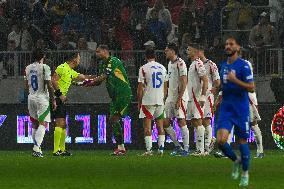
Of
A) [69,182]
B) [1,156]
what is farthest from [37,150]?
[69,182]

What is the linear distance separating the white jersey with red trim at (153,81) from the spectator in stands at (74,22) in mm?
Answer: 7078

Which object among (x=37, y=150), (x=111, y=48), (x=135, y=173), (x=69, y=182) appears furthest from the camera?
(x=111, y=48)

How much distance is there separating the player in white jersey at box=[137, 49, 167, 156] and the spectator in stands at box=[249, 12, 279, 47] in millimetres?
5123

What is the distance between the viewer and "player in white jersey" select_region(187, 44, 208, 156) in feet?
76.9

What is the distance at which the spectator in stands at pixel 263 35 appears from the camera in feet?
93.4

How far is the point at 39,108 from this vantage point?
77.8 feet

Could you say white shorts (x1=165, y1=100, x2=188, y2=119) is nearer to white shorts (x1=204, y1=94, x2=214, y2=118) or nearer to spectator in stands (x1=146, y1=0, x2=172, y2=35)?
white shorts (x1=204, y1=94, x2=214, y2=118)

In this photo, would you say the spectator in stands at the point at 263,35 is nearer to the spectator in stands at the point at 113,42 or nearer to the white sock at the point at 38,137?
the spectator in stands at the point at 113,42

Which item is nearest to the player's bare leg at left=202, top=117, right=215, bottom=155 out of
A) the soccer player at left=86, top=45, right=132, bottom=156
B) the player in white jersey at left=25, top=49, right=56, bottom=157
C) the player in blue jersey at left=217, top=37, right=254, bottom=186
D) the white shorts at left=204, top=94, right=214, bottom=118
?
the white shorts at left=204, top=94, right=214, bottom=118

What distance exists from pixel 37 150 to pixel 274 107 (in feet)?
23.6

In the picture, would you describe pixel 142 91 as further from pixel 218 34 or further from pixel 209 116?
pixel 218 34

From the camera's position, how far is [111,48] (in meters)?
29.4

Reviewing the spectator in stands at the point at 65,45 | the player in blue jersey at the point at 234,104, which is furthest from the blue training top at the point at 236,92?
the spectator in stands at the point at 65,45

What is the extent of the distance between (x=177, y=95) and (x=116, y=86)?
5.14ft
